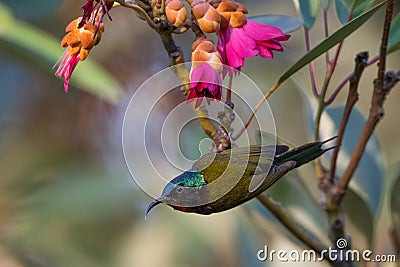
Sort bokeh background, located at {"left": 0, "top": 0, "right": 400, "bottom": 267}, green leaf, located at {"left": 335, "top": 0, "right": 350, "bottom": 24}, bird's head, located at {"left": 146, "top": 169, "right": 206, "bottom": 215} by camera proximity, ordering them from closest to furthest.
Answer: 1. bird's head, located at {"left": 146, "top": 169, "right": 206, "bottom": 215}
2. green leaf, located at {"left": 335, "top": 0, "right": 350, "bottom": 24}
3. bokeh background, located at {"left": 0, "top": 0, "right": 400, "bottom": 267}

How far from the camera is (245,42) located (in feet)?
1.98

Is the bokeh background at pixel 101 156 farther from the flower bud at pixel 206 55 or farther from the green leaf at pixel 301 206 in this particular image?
the flower bud at pixel 206 55

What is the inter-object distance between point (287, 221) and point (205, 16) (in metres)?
0.29

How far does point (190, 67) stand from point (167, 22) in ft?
0.16

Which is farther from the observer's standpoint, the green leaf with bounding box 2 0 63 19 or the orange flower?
the green leaf with bounding box 2 0 63 19

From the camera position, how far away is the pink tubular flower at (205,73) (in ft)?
1.86

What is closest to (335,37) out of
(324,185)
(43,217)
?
(324,185)

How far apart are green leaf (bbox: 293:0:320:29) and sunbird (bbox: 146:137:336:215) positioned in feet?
1.22

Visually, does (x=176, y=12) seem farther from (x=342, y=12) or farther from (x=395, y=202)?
(x=395, y=202)

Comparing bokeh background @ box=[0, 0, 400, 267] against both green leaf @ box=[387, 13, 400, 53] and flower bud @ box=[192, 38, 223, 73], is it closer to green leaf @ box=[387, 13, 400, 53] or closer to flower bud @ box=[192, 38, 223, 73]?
green leaf @ box=[387, 13, 400, 53]

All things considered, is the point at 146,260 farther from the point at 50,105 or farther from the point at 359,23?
the point at 359,23

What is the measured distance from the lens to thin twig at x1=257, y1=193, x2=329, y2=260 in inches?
28.7

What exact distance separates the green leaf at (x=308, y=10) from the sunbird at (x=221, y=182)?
0.37 meters

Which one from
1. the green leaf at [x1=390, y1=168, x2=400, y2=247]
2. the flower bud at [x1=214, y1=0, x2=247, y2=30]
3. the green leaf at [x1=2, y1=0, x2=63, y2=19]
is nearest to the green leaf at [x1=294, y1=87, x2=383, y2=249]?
the green leaf at [x1=390, y1=168, x2=400, y2=247]
